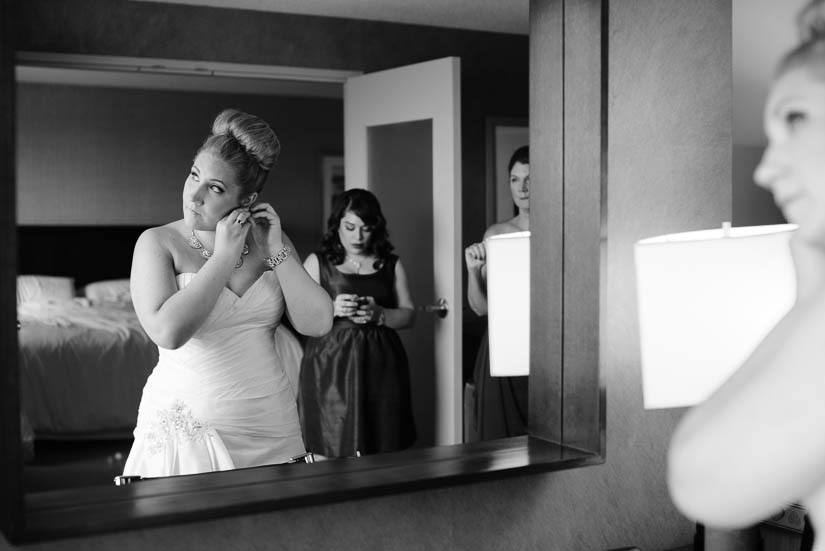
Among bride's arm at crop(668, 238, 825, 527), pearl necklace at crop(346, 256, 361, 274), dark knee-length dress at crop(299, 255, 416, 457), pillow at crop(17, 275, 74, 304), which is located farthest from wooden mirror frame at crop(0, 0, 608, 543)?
bride's arm at crop(668, 238, 825, 527)

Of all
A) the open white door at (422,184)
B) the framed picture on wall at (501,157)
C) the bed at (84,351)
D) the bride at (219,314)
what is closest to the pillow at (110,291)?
the bed at (84,351)

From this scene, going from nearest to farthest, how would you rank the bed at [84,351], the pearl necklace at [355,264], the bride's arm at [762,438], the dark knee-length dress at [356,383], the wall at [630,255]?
the bride's arm at [762,438] → the bed at [84,351] → the wall at [630,255] → the dark knee-length dress at [356,383] → the pearl necklace at [355,264]

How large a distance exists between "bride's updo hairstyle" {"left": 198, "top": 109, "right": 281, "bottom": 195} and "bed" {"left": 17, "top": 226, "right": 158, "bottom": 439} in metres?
0.22

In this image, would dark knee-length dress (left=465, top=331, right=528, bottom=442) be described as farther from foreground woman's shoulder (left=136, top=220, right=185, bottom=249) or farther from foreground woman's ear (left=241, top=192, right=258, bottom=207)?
foreground woman's shoulder (left=136, top=220, right=185, bottom=249)

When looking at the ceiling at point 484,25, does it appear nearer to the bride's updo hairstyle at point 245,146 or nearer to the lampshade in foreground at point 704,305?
the bride's updo hairstyle at point 245,146

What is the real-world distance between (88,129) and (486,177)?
122 cm

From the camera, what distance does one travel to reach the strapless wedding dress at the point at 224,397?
1.57m

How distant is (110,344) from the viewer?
173cm

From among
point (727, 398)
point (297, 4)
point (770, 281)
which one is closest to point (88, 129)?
point (297, 4)

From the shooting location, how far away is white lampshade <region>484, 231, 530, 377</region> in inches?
75.0

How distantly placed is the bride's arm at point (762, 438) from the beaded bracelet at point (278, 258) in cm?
109

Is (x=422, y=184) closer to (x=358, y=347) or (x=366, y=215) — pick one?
(x=366, y=215)

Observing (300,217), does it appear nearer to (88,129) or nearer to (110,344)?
(110,344)

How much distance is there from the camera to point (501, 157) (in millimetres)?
2186
